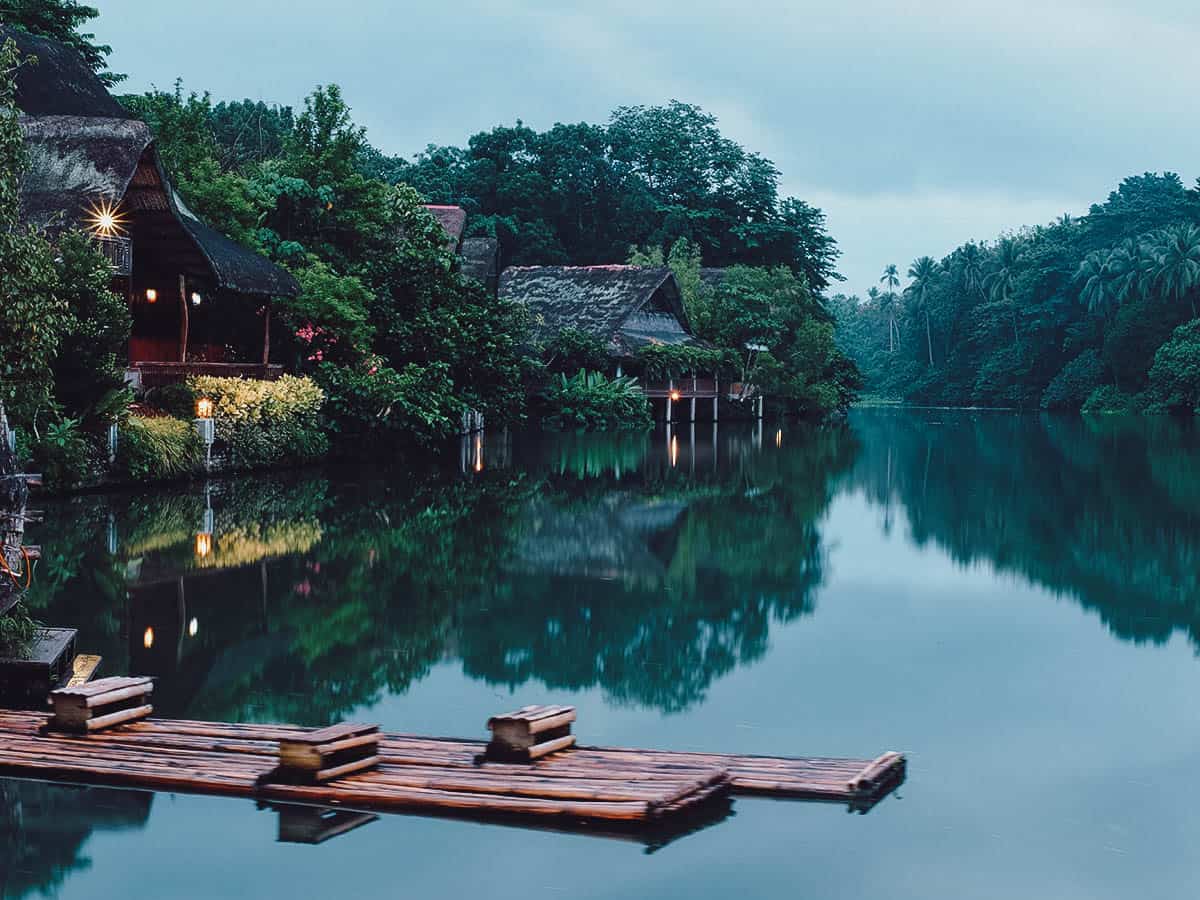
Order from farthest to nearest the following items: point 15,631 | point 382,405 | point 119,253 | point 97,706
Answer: point 382,405 → point 119,253 → point 15,631 → point 97,706

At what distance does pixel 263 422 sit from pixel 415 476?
2466mm

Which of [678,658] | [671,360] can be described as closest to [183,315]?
[678,658]

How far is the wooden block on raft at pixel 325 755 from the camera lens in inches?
251

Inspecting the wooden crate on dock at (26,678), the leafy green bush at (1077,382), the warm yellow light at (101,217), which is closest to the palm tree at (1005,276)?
the leafy green bush at (1077,382)

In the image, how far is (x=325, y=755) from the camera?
6.40 m

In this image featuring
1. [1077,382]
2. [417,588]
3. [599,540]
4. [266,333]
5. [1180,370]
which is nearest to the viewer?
[417,588]

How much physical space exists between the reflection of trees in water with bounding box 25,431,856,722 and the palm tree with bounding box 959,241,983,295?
64.9 metres

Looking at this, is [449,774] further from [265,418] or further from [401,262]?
[401,262]

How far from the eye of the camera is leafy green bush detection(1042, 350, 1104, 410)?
6969 cm

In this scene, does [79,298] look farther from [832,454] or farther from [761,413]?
[761,413]

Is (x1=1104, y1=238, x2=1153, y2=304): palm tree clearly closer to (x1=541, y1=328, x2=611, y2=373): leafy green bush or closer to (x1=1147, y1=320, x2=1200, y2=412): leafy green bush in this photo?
(x1=1147, y1=320, x2=1200, y2=412): leafy green bush

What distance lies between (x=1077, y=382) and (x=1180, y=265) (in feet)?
29.4

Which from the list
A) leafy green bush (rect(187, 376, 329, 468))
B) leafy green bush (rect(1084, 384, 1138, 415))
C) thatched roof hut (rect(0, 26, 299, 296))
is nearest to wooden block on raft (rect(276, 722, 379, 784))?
thatched roof hut (rect(0, 26, 299, 296))

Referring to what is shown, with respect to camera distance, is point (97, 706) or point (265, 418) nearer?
point (97, 706)
